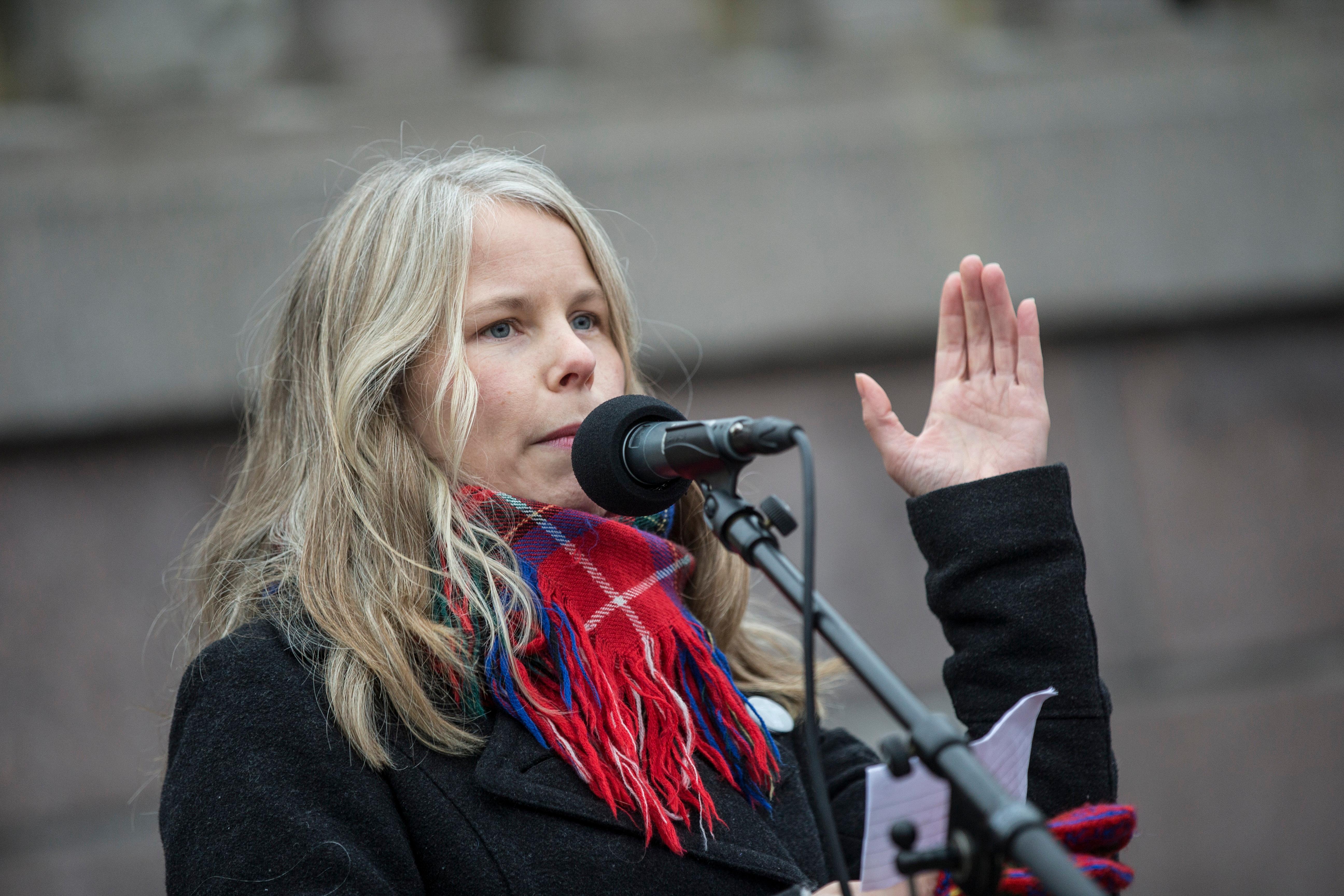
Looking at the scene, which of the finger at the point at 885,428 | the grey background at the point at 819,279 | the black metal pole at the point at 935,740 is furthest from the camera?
the grey background at the point at 819,279

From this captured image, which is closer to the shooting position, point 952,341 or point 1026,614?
point 1026,614

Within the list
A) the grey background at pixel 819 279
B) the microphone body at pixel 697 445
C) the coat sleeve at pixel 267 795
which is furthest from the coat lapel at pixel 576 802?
the grey background at pixel 819 279

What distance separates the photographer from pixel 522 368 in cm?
167

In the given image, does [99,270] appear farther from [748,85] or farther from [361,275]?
[748,85]

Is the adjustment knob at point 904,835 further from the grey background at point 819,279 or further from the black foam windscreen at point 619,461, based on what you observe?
the grey background at point 819,279

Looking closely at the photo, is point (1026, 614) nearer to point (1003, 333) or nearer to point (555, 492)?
point (1003, 333)

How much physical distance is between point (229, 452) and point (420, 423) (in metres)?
1.49

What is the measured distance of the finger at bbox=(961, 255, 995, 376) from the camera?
1651mm

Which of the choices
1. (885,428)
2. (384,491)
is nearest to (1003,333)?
(885,428)

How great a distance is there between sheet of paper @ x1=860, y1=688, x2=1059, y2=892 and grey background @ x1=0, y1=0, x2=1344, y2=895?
227 centimetres

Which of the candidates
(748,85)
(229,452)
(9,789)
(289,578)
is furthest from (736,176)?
(9,789)

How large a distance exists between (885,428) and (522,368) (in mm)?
580

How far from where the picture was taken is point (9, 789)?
10.1ft

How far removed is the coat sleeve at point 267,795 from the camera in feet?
4.31
